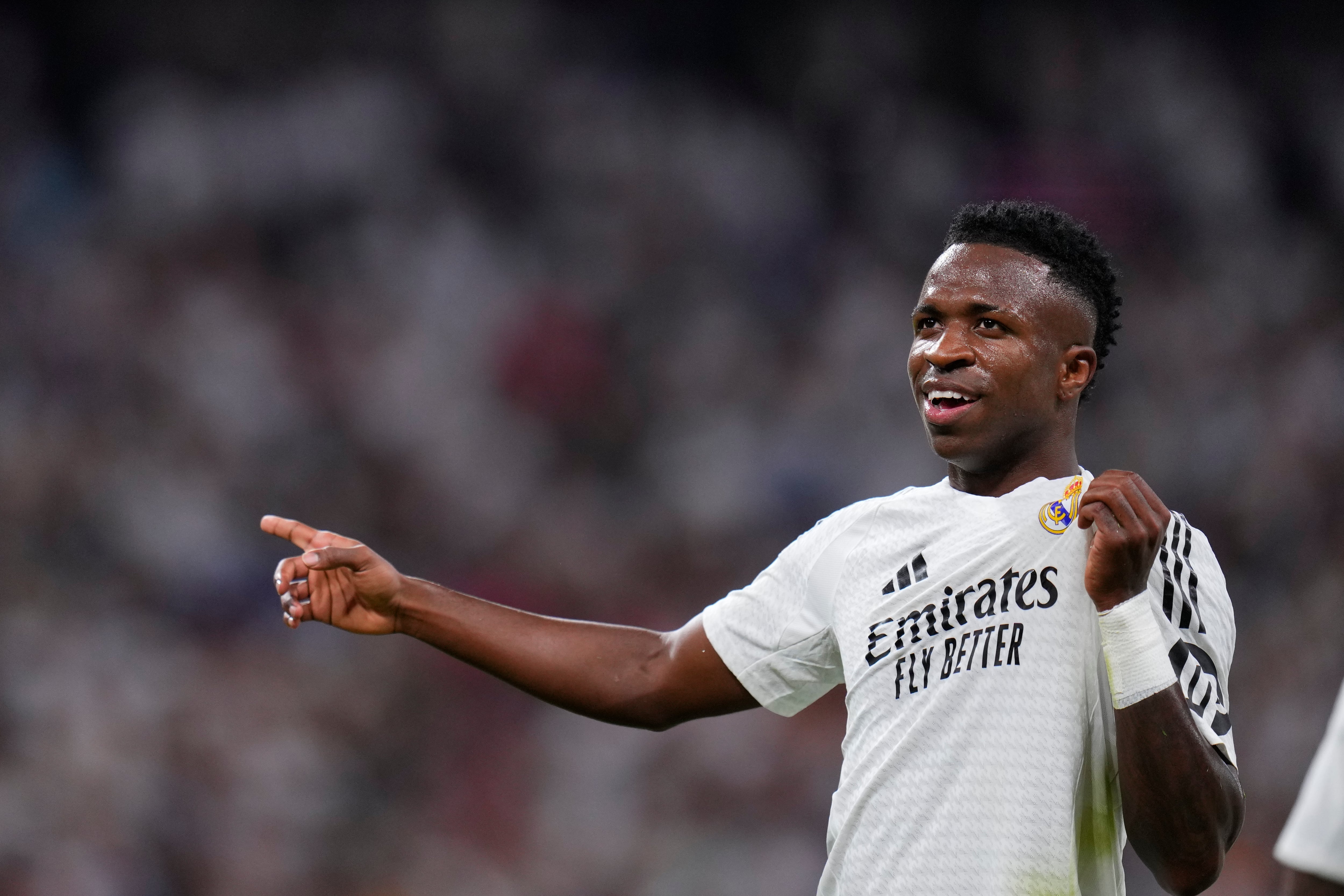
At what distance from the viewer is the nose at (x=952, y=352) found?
238cm

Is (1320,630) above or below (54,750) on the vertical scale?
above

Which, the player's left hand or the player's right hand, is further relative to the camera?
the player's right hand

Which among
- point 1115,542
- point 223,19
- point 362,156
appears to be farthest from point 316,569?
point 223,19

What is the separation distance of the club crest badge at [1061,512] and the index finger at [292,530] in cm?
145

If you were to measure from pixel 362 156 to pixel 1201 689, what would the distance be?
5.63 metres

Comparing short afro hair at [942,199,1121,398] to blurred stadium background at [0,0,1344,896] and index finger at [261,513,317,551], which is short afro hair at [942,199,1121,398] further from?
blurred stadium background at [0,0,1344,896]

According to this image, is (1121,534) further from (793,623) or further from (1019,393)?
(793,623)

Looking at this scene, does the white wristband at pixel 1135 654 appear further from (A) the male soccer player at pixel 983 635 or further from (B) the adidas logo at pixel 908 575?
(B) the adidas logo at pixel 908 575

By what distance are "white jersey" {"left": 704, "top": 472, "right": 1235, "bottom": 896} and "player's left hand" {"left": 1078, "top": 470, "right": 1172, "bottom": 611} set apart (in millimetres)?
131

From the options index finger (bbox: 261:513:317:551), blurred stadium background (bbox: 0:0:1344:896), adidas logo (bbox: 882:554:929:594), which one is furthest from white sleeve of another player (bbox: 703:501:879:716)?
blurred stadium background (bbox: 0:0:1344:896)

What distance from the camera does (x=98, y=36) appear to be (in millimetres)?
6527

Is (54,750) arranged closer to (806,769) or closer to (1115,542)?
(806,769)

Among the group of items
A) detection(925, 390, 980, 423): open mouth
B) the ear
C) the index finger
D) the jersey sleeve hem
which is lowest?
the jersey sleeve hem

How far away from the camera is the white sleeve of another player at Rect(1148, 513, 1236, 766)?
2.09 m
